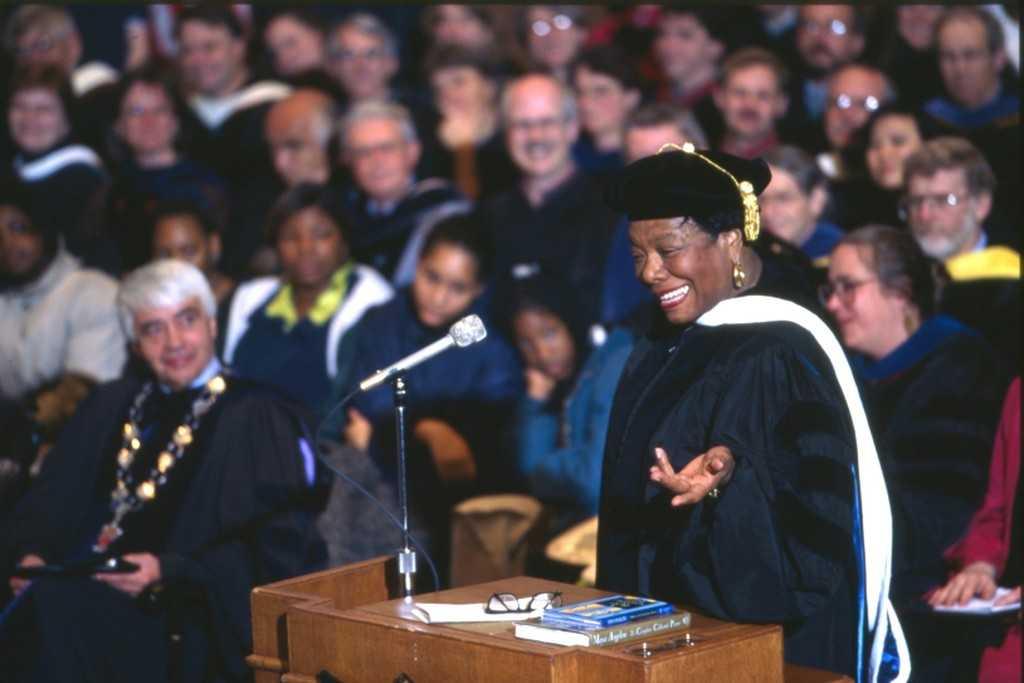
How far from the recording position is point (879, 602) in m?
3.67

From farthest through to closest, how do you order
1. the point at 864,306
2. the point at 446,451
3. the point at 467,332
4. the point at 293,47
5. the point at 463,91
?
the point at 293,47 < the point at 463,91 < the point at 446,451 < the point at 864,306 < the point at 467,332

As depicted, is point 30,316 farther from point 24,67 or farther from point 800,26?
point 800,26

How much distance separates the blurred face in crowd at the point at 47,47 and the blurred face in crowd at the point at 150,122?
1.37 m

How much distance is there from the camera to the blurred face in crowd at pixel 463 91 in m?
8.24

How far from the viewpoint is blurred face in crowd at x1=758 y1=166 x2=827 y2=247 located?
6254mm

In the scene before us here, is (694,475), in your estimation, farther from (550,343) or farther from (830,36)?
(830,36)

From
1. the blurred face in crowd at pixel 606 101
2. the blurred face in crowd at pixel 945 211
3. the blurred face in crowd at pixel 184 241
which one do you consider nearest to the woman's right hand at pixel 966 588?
the blurred face in crowd at pixel 945 211

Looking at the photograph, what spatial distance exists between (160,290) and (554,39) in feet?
12.0

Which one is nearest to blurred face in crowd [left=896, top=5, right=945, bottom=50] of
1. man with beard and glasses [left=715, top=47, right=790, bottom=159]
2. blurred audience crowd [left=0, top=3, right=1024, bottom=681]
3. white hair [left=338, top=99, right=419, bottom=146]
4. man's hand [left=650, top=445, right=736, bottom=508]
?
blurred audience crowd [left=0, top=3, right=1024, bottom=681]

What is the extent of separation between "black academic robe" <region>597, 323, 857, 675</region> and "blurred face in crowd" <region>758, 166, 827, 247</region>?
2480 mm

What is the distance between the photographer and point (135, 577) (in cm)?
498

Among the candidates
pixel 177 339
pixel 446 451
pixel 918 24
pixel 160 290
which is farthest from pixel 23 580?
pixel 918 24

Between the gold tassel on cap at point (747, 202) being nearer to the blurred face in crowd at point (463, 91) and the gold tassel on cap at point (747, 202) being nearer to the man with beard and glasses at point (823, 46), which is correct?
the man with beard and glasses at point (823, 46)

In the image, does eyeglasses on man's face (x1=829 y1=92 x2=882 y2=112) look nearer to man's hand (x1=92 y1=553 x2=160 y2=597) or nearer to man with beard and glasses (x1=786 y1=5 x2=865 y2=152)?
man with beard and glasses (x1=786 y1=5 x2=865 y2=152)
